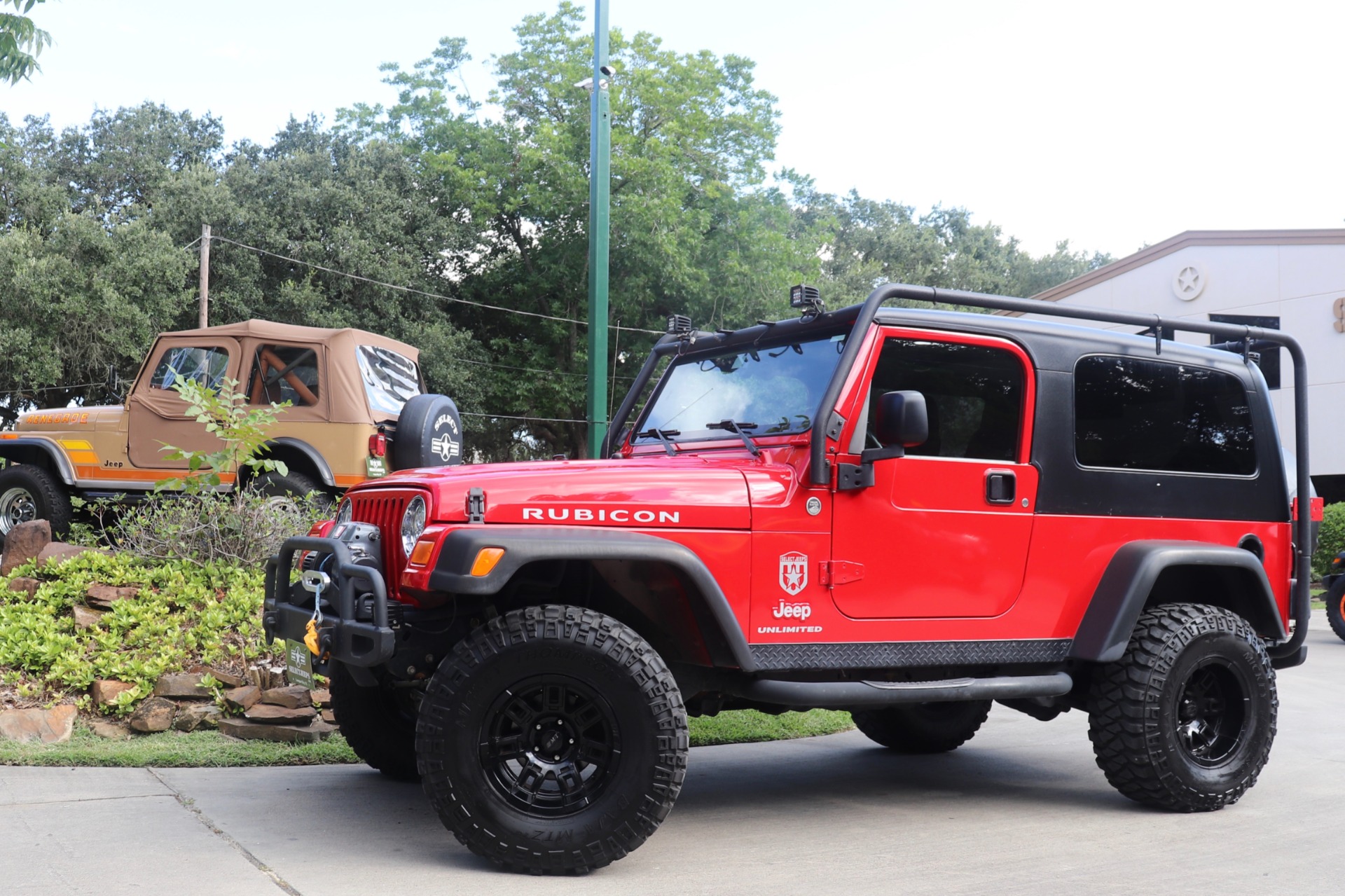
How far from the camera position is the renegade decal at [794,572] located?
183 inches

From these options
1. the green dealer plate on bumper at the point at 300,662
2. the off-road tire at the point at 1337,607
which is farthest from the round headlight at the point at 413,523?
the off-road tire at the point at 1337,607

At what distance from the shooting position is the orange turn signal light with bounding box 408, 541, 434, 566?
13.9 feet

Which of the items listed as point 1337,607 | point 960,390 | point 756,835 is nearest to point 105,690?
point 756,835

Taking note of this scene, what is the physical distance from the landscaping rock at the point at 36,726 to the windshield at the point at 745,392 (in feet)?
11.2

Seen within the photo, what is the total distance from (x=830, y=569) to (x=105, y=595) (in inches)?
199

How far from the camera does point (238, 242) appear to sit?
96.0 feet

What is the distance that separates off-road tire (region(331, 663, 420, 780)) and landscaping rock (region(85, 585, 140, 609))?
2.59 m

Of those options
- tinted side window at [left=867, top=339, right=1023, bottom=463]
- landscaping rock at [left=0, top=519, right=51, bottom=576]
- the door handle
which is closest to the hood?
tinted side window at [left=867, top=339, right=1023, bottom=463]

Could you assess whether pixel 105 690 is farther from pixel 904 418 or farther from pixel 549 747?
pixel 904 418

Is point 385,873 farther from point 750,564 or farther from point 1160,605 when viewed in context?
point 1160,605

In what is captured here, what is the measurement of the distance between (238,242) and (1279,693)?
26.2m

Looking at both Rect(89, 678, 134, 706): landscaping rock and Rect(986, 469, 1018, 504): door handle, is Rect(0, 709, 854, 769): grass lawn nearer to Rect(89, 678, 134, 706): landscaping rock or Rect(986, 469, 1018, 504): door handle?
Rect(89, 678, 134, 706): landscaping rock

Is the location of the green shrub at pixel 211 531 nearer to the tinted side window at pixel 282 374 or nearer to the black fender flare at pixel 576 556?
the tinted side window at pixel 282 374

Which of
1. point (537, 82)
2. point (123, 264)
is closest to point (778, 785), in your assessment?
point (123, 264)
